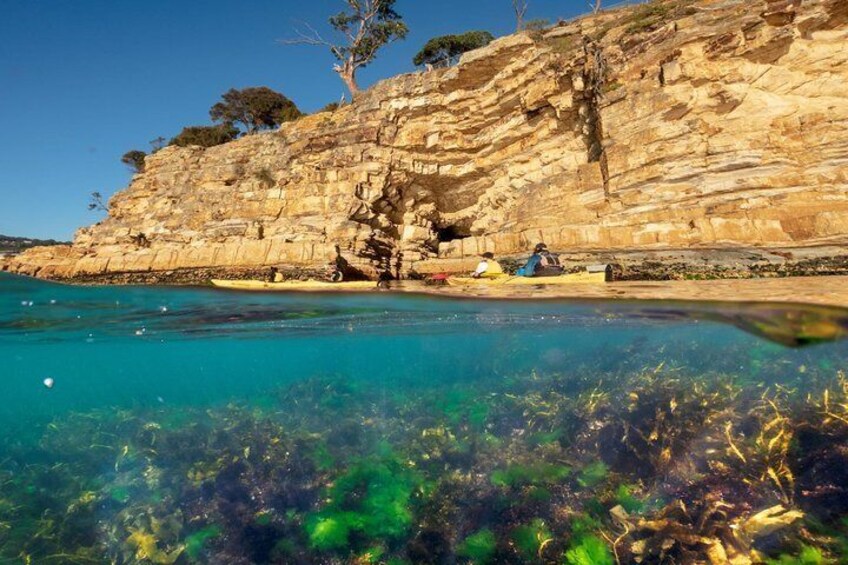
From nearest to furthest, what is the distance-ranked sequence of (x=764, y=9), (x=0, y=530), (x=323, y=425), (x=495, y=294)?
(x=0, y=530), (x=323, y=425), (x=495, y=294), (x=764, y=9)

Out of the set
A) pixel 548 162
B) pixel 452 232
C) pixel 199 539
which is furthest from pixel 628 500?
pixel 452 232

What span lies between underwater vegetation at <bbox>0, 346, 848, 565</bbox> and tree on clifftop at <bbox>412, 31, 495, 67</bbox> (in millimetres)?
37884

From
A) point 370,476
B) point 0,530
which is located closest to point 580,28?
point 370,476

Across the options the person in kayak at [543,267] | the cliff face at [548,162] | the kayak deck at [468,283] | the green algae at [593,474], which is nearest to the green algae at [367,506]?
the green algae at [593,474]

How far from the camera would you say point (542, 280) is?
1220cm

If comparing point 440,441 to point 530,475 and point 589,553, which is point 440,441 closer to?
point 530,475

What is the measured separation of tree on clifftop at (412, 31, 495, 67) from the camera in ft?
128

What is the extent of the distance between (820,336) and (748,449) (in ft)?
17.2

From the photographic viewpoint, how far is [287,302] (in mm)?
13547

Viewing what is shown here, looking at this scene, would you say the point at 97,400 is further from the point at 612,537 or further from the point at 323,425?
the point at 612,537

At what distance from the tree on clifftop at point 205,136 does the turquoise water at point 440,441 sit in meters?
30.8

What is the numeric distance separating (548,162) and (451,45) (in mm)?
25039

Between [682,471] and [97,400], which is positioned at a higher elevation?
[682,471]

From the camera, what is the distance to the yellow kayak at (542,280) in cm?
1197
